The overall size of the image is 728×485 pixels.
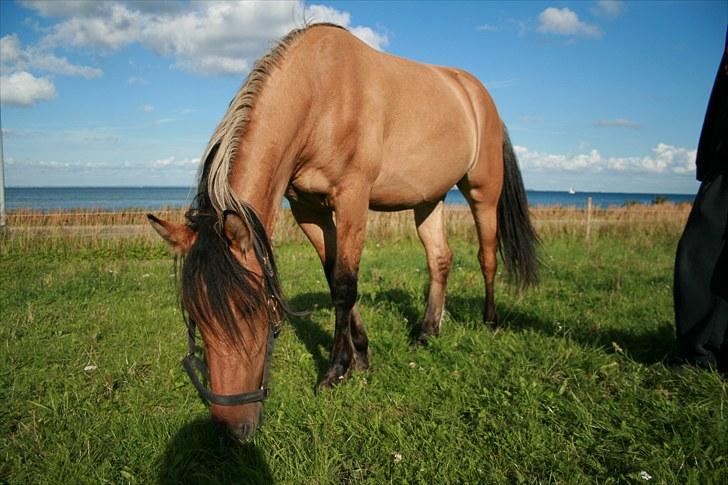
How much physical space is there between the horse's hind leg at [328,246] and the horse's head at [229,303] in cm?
136

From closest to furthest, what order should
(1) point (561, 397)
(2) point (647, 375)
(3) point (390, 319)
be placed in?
1. (1) point (561, 397)
2. (2) point (647, 375)
3. (3) point (390, 319)

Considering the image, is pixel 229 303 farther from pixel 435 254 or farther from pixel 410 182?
pixel 435 254

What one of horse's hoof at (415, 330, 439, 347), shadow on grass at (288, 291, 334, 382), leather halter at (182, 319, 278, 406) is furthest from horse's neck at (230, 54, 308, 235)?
horse's hoof at (415, 330, 439, 347)

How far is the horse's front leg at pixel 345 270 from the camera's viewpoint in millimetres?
3219

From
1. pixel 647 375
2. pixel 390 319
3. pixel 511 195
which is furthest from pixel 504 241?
pixel 647 375

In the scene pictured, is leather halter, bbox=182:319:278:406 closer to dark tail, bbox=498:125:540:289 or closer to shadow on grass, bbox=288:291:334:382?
shadow on grass, bbox=288:291:334:382

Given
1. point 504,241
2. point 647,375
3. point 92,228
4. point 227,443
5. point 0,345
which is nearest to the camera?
point 227,443

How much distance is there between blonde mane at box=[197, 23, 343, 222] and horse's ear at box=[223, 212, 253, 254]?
59mm

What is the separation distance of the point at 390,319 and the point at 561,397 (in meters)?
2.11

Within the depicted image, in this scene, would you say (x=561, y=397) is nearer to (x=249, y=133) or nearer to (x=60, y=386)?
(x=249, y=133)

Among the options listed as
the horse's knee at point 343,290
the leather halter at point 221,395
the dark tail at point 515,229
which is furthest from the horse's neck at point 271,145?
the dark tail at point 515,229

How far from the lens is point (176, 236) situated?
2207mm

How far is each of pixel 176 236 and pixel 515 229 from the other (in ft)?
13.2

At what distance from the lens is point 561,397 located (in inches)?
114
